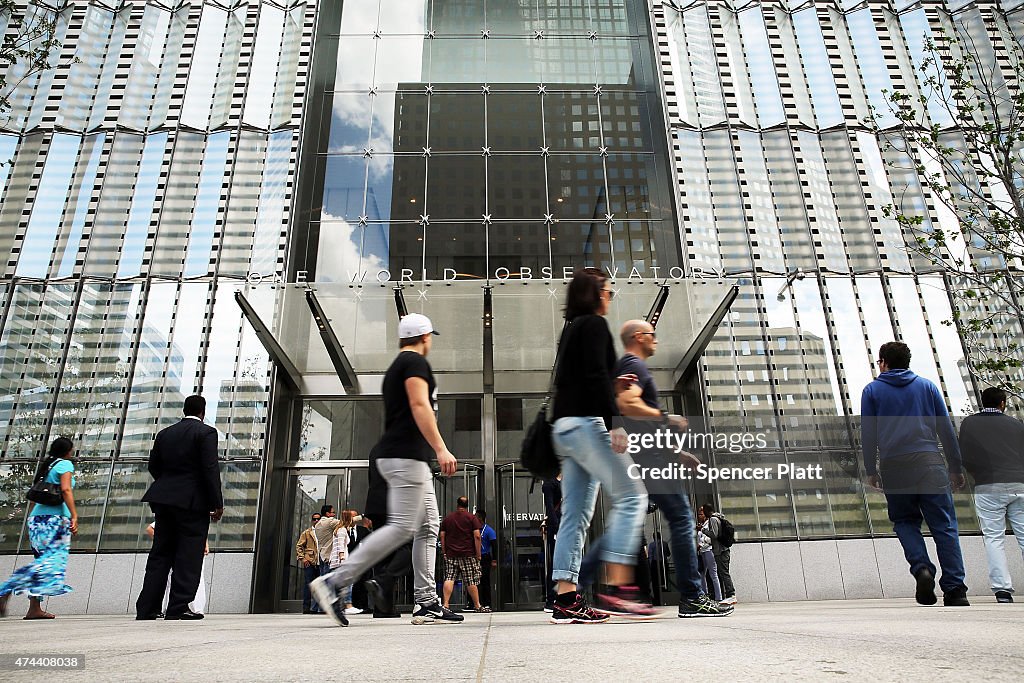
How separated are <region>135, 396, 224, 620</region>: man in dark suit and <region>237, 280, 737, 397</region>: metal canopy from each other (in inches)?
175

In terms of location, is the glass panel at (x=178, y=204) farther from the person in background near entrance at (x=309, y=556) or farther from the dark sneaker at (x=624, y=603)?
the dark sneaker at (x=624, y=603)

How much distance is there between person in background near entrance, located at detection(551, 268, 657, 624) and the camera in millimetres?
3711

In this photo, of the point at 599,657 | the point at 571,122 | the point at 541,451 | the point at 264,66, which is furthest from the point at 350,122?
the point at 599,657

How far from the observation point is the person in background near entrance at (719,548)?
10.0 metres

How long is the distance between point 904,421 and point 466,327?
296 inches

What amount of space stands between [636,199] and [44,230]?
11389 mm

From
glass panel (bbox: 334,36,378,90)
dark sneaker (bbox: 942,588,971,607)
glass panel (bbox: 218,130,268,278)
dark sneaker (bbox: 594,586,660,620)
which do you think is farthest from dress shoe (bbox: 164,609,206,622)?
glass panel (bbox: 334,36,378,90)

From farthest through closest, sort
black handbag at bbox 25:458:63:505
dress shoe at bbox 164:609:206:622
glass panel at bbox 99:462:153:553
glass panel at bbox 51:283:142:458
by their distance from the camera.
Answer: glass panel at bbox 51:283:142:458
glass panel at bbox 99:462:153:553
black handbag at bbox 25:458:63:505
dress shoe at bbox 164:609:206:622

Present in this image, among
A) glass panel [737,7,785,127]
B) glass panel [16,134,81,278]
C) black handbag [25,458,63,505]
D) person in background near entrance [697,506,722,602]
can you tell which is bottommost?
person in background near entrance [697,506,722,602]

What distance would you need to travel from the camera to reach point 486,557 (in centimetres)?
1126

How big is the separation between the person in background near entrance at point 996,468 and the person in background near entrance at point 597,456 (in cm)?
381

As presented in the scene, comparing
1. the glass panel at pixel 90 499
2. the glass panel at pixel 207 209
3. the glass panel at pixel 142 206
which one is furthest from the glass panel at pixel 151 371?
the glass panel at pixel 142 206

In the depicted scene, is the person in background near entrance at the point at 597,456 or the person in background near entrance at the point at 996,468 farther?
the person in background near entrance at the point at 996,468

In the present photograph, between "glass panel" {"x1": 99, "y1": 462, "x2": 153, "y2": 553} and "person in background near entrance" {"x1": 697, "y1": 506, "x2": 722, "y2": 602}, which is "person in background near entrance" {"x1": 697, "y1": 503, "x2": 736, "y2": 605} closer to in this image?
"person in background near entrance" {"x1": 697, "y1": 506, "x2": 722, "y2": 602}
